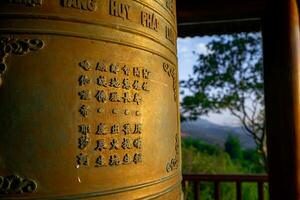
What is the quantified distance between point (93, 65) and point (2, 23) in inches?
14.1

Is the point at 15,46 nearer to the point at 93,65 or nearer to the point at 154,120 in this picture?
the point at 93,65

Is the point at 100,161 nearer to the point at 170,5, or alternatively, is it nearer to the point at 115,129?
the point at 115,129

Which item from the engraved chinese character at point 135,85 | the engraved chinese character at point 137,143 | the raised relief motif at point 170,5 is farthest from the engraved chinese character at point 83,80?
the raised relief motif at point 170,5

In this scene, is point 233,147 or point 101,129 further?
point 233,147

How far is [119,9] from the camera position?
4.85ft

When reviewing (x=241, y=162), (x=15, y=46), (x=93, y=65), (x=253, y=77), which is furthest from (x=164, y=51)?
(x=241, y=162)

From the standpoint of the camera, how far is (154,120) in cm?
158

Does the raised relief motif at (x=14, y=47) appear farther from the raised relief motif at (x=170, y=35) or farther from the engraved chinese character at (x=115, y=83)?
the raised relief motif at (x=170, y=35)

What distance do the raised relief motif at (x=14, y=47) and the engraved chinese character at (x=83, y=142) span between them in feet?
1.15

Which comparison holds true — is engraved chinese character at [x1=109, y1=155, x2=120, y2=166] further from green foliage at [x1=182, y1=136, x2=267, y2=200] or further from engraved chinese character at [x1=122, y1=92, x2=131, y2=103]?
green foliage at [x1=182, y1=136, x2=267, y2=200]

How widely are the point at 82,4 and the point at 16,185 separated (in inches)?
28.6

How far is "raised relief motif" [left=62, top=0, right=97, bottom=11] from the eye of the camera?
135 centimetres

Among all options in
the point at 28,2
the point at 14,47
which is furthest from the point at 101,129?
the point at 28,2

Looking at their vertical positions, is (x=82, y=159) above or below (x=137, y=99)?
below
